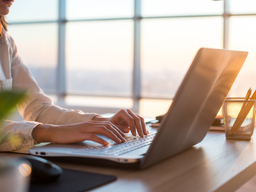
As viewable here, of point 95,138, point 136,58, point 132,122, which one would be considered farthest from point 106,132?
point 136,58

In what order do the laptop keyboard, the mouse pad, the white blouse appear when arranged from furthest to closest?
1. the white blouse
2. the laptop keyboard
3. the mouse pad

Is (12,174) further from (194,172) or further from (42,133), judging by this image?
(42,133)

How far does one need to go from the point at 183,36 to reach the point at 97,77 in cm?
151

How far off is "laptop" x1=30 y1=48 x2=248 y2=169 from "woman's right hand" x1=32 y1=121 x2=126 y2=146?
19mm

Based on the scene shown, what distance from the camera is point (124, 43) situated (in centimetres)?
469

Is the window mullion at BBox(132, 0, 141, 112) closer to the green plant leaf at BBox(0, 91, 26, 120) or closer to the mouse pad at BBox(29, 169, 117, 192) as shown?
the mouse pad at BBox(29, 169, 117, 192)

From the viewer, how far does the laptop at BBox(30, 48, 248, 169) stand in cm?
63

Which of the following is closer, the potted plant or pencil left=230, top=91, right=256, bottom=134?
the potted plant

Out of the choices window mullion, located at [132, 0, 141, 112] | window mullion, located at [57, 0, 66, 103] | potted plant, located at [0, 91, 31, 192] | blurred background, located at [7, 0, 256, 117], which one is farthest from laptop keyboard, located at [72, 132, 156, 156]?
window mullion, located at [57, 0, 66, 103]

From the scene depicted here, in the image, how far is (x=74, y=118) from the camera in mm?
1255

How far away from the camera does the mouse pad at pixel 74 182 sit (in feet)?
1.80

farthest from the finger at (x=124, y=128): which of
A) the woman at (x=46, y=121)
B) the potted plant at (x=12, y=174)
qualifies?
the potted plant at (x=12, y=174)

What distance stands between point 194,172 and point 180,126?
11cm

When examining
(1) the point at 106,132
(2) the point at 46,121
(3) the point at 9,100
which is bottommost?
(2) the point at 46,121
